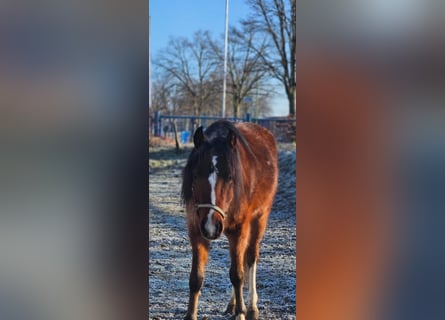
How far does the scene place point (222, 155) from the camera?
2.36m

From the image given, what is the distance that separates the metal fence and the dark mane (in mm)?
58

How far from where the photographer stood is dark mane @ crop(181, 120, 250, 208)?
2365 millimetres

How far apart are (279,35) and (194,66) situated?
0.52 m

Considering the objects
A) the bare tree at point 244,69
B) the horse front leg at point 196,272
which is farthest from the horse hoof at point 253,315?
the bare tree at point 244,69

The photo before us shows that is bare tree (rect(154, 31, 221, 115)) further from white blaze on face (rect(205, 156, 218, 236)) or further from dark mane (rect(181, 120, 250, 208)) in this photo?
white blaze on face (rect(205, 156, 218, 236))

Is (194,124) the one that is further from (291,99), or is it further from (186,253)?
(186,253)

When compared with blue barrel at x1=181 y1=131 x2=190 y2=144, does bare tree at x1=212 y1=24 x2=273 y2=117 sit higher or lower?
higher

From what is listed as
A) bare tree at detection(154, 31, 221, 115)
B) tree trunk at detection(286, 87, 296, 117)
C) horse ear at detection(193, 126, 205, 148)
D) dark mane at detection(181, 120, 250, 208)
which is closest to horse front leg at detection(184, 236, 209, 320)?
dark mane at detection(181, 120, 250, 208)

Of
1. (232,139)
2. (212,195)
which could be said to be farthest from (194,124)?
(212,195)

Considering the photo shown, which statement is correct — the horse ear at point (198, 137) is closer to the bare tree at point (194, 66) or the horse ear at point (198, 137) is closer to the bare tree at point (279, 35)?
the bare tree at point (194, 66)

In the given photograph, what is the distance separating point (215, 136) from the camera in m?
2.39
